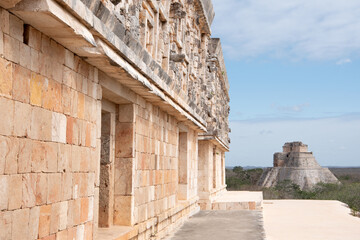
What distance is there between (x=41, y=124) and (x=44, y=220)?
0.83m

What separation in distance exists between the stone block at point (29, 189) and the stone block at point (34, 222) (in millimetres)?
A: 62

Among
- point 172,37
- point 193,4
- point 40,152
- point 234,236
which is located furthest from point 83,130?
point 193,4

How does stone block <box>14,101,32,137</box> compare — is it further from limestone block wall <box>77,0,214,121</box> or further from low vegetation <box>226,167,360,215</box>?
low vegetation <box>226,167,360,215</box>

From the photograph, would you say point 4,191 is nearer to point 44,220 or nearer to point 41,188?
point 41,188

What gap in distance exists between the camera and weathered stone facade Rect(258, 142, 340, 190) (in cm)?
4300

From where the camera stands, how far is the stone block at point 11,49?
3.29 m

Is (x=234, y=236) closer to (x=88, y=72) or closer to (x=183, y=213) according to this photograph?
(x=183, y=213)

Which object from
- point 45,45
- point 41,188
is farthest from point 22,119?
point 45,45

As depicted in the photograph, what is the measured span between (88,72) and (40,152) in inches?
52.6

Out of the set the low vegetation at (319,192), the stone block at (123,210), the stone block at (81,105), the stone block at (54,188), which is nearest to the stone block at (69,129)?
the stone block at (81,105)

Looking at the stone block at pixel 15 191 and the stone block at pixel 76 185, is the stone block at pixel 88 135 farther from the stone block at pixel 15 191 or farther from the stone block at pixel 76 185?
the stone block at pixel 15 191

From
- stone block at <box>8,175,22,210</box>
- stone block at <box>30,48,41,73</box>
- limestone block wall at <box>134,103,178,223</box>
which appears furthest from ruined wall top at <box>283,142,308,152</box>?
stone block at <box>8,175,22,210</box>

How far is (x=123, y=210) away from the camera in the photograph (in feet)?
21.0

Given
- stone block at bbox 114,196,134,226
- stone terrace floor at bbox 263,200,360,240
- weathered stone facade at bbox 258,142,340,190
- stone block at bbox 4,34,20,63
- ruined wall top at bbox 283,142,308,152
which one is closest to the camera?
stone block at bbox 4,34,20,63
